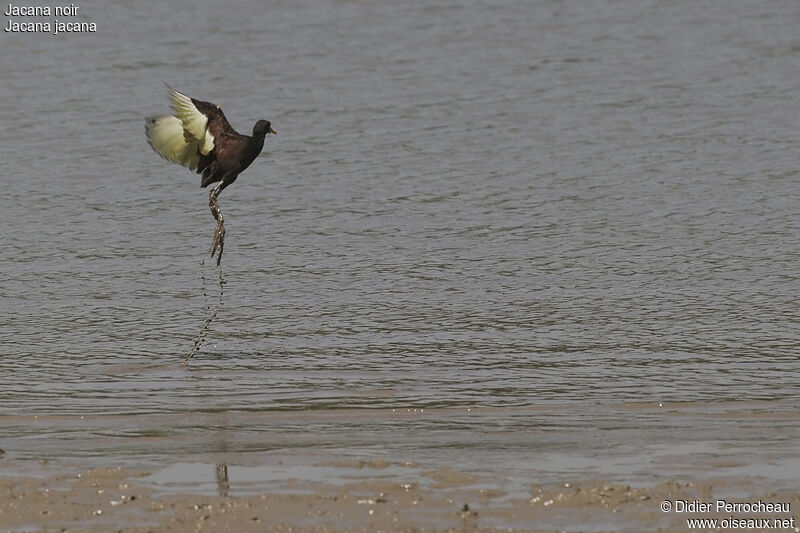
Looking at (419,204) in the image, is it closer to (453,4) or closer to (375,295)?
(375,295)

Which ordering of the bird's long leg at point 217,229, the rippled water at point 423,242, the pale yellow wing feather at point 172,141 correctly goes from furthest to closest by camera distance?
the pale yellow wing feather at point 172,141
the bird's long leg at point 217,229
the rippled water at point 423,242

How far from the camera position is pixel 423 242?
12711 mm

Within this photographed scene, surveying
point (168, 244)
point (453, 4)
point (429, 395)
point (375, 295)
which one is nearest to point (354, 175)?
point (168, 244)

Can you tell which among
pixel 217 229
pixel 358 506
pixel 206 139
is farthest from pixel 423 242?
pixel 358 506

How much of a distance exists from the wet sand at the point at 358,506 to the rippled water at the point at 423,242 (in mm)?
393

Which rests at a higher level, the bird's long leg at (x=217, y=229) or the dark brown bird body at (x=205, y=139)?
the dark brown bird body at (x=205, y=139)

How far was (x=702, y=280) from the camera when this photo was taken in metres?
11.5

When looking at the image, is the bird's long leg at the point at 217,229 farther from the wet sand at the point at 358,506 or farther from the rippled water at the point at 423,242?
the wet sand at the point at 358,506

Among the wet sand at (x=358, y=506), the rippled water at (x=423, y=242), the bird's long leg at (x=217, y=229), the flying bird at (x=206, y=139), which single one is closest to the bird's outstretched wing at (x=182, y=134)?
the flying bird at (x=206, y=139)

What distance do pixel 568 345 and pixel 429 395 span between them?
4.73 feet

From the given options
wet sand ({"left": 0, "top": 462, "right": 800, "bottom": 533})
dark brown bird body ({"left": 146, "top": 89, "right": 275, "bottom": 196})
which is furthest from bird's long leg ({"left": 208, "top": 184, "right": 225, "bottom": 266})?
wet sand ({"left": 0, "top": 462, "right": 800, "bottom": 533})

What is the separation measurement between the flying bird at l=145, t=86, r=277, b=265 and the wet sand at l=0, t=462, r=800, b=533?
343cm

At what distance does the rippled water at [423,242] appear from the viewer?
817cm

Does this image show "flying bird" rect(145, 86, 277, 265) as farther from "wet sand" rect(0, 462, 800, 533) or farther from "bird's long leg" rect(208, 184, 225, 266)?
"wet sand" rect(0, 462, 800, 533)
